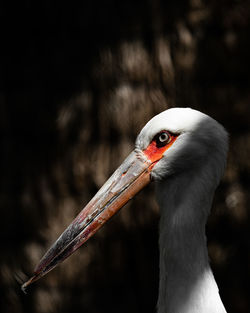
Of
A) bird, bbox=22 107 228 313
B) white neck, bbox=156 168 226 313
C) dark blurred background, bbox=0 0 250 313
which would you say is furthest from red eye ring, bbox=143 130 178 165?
dark blurred background, bbox=0 0 250 313

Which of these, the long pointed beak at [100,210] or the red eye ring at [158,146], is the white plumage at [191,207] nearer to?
the red eye ring at [158,146]

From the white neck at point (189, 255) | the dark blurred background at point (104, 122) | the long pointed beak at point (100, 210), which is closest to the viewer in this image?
the white neck at point (189, 255)

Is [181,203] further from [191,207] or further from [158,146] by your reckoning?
[158,146]

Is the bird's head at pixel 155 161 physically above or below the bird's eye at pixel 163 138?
→ below

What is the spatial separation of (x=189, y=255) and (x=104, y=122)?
5.02ft

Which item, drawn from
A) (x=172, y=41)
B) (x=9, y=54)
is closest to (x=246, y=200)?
(x=172, y=41)

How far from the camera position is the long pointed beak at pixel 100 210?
1.92 m

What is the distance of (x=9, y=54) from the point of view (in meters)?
3.24

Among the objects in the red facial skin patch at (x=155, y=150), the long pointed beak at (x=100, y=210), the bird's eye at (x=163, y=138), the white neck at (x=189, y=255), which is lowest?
the white neck at (x=189, y=255)

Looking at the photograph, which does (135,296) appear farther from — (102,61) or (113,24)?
(113,24)

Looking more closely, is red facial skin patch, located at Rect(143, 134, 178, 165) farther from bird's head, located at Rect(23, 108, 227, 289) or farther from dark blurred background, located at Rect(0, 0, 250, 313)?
dark blurred background, located at Rect(0, 0, 250, 313)

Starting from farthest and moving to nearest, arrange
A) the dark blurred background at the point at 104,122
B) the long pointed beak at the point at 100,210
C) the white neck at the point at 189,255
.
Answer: the dark blurred background at the point at 104,122 < the long pointed beak at the point at 100,210 < the white neck at the point at 189,255

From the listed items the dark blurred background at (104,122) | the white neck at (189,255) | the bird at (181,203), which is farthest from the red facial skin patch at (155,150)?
the dark blurred background at (104,122)

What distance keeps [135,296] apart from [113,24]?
177 cm
